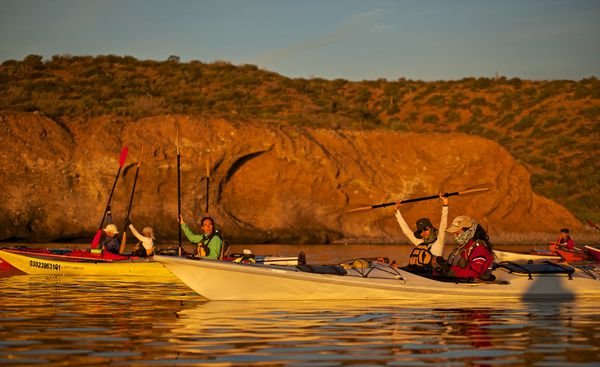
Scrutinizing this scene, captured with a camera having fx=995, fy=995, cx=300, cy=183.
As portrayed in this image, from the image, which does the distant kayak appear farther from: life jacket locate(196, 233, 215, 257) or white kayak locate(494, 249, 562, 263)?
life jacket locate(196, 233, 215, 257)

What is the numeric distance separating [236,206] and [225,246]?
775 inches

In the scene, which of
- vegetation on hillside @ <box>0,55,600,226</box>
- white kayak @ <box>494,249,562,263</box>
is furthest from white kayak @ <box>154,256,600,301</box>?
vegetation on hillside @ <box>0,55,600,226</box>

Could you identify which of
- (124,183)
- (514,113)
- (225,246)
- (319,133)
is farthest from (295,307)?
(514,113)

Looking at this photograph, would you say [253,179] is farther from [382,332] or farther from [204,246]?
[382,332]

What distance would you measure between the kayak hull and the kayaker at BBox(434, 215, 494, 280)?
7.41 metres

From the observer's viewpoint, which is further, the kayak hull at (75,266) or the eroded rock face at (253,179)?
the eroded rock face at (253,179)

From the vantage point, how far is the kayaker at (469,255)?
49.4ft

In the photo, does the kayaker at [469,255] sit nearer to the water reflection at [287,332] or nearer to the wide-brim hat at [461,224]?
the wide-brim hat at [461,224]

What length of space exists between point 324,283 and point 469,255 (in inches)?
92.0

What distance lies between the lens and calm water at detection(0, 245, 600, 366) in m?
9.34

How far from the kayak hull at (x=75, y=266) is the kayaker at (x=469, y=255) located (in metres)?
7.41

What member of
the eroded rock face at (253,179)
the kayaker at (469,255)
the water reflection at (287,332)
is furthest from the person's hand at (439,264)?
the eroded rock face at (253,179)

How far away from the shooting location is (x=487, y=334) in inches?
447

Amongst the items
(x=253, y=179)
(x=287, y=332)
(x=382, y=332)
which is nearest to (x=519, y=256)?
(x=382, y=332)
